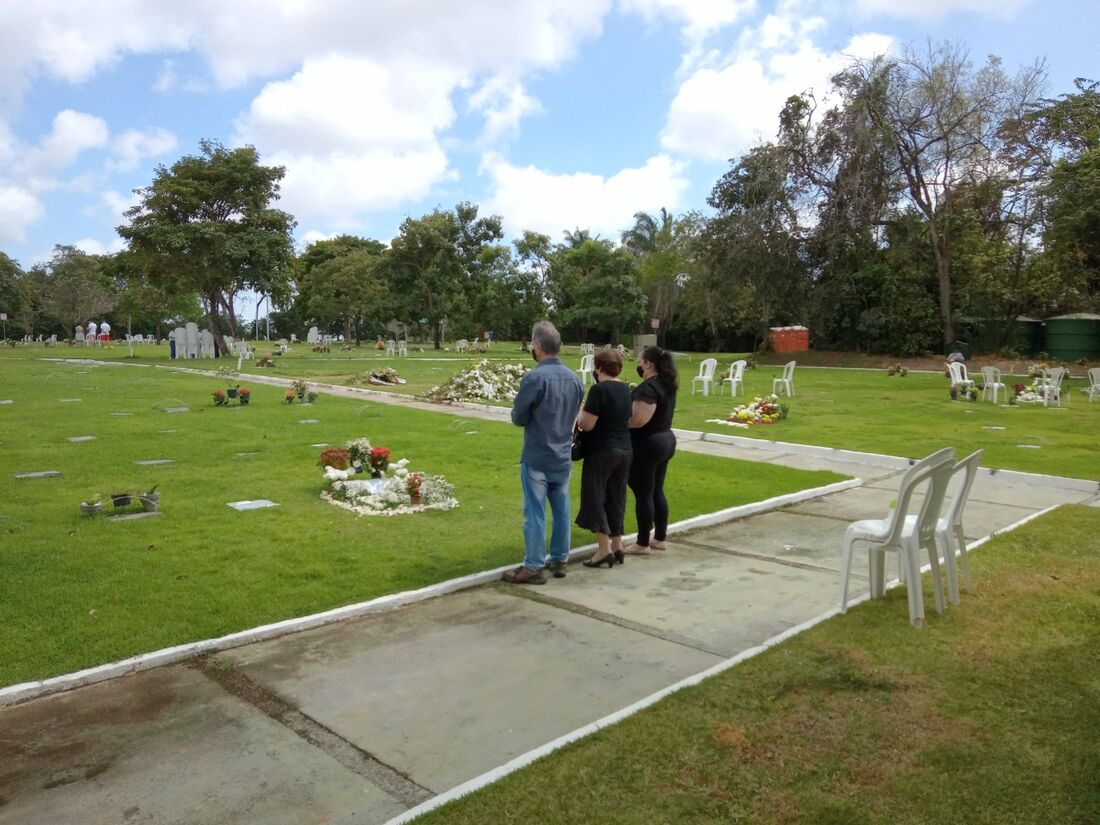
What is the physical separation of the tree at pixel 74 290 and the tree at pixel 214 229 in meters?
37.4

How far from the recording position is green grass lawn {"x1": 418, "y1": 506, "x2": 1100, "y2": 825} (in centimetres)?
253

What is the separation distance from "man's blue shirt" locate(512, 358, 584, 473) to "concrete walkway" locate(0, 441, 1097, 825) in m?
0.80

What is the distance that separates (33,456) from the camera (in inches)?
368

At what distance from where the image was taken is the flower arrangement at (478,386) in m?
17.6

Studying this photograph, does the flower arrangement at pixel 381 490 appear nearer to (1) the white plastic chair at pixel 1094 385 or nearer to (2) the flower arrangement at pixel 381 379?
(2) the flower arrangement at pixel 381 379

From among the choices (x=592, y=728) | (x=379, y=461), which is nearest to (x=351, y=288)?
(x=379, y=461)

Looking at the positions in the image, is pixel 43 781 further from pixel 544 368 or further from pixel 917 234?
pixel 917 234

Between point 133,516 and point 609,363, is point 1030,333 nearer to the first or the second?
point 609,363

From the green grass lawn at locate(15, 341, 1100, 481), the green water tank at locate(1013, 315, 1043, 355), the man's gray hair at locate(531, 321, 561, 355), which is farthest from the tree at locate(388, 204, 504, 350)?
the man's gray hair at locate(531, 321, 561, 355)

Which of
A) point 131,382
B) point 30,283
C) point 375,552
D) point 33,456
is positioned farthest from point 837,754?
point 30,283

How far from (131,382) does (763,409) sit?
15.9 m

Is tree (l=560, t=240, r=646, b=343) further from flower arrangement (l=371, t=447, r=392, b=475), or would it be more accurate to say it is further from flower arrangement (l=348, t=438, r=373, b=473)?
flower arrangement (l=371, t=447, r=392, b=475)

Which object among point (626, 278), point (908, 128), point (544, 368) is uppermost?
point (908, 128)

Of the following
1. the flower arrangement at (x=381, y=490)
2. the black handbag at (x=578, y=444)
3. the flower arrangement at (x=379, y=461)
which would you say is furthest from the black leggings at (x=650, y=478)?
the flower arrangement at (x=379, y=461)
